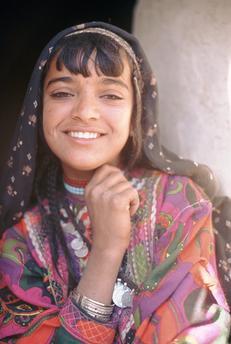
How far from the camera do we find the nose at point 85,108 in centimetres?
167

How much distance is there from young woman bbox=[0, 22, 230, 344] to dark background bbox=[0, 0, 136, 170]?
0.58 meters

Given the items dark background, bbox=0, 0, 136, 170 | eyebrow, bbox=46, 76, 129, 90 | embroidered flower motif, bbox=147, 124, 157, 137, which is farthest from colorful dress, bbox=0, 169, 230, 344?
dark background, bbox=0, 0, 136, 170

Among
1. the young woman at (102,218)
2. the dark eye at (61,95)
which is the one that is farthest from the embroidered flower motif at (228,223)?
the dark eye at (61,95)

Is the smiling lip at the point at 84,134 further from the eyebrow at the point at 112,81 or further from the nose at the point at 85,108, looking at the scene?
the eyebrow at the point at 112,81

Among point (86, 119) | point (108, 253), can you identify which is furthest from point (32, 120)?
point (108, 253)

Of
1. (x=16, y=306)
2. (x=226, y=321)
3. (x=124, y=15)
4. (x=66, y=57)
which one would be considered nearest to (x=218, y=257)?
(x=226, y=321)

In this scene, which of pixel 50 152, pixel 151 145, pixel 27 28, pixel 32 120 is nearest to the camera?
pixel 32 120

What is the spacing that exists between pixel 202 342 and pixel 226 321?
0.39 ft

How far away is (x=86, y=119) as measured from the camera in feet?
5.52

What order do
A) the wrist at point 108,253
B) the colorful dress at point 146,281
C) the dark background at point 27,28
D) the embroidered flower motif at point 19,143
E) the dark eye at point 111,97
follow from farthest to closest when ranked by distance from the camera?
the dark background at point 27,28 → the embroidered flower motif at point 19,143 → the dark eye at point 111,97 → the wrist at point 108,253 → the colorful dress at point 146,281

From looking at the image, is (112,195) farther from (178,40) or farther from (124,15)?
(124,15)

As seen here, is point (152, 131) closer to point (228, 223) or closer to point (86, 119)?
point (86, 119)

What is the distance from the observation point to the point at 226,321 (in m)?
1.57

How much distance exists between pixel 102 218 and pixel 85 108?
13.9 inches
